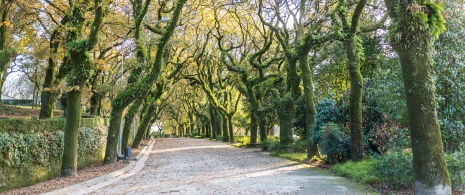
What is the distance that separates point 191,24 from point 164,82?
4554 mm

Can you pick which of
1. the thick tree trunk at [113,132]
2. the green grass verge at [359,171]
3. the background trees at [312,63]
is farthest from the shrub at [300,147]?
the thick tree trunk at [113,132]

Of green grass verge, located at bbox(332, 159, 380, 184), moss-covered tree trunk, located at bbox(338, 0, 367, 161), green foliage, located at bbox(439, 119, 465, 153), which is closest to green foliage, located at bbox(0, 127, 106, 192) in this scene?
green grass verge, located at bbox(332, 159, 380, 184)

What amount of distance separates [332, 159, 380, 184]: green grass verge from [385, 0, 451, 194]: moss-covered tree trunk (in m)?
2.95

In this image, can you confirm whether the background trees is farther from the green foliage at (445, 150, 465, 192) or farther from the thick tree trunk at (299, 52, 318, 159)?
the green foliage at (445, 150, 465, 192)

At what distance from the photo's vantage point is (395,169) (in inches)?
352

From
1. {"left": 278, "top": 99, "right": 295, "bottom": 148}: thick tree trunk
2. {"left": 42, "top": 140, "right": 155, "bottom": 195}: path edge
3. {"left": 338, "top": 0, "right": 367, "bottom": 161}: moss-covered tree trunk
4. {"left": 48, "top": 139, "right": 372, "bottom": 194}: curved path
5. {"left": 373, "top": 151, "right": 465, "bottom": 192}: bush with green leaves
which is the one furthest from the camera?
{"left": 278, "top": 99, "right": 295, "bottom": 148}: thick tree trunk

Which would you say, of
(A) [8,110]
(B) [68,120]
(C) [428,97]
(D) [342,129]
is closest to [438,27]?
(C) [428,97]

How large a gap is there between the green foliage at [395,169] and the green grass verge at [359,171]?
0.44m

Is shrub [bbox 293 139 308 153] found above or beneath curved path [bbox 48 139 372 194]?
above

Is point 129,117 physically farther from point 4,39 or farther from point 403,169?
point 403,169

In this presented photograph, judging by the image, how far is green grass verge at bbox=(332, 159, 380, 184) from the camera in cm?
1004

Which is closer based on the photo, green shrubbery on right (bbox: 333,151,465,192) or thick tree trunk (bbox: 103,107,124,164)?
green shrubbery on right (bbox: 333,151,465,192)

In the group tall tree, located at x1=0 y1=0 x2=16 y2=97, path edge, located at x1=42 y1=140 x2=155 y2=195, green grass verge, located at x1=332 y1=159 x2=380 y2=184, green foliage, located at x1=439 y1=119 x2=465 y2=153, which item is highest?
tall tree, located at x1=0 y1=0 x2=16 y2=97

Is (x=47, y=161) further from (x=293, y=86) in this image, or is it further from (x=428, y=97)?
(x=428, y=97)
